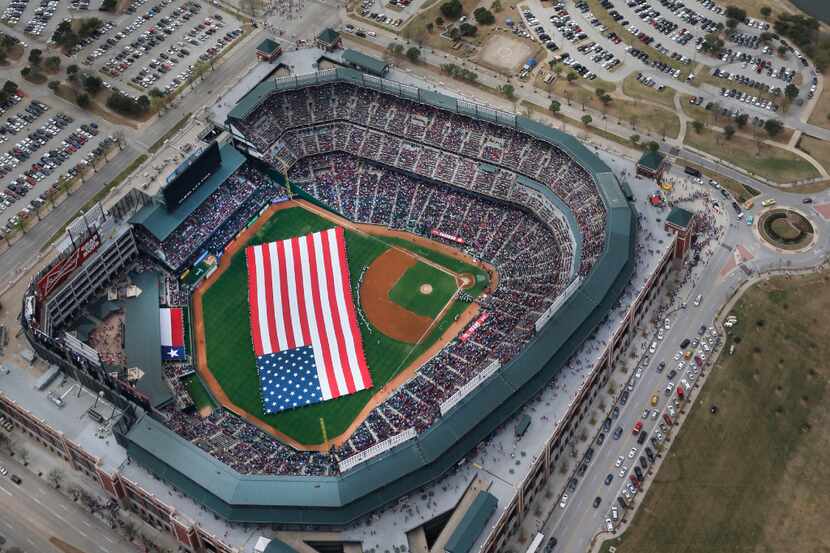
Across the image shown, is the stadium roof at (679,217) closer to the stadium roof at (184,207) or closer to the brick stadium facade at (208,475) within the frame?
→ the brick stadium facade at (208,475)

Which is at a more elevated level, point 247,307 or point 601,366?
point 601,366

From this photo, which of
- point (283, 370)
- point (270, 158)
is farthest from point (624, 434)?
point (270, 158)

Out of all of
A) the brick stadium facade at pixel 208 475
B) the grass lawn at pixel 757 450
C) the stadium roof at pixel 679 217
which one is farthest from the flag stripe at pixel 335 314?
the stadium roof at pixel 679 217

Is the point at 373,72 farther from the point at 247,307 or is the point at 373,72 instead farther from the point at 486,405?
the point at 486,405

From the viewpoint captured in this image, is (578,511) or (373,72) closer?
(578,511)

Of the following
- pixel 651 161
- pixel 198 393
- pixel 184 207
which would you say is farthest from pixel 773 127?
pixel 198 393
